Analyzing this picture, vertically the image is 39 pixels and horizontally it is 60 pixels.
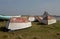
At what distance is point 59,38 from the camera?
17203 mm

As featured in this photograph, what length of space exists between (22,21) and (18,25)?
1.03 metres

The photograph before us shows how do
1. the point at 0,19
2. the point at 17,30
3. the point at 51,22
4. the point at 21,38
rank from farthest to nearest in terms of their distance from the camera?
the point at 0,19 → the point at 51,22 → the point at 17,30 → the point at 21,38

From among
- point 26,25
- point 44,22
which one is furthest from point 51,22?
point 26,25

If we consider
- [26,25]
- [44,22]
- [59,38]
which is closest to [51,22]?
[44,22]

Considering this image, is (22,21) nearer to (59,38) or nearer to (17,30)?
(17,30)

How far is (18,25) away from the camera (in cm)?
2308

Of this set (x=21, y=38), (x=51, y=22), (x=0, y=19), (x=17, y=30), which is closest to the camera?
(x=21, y=38)

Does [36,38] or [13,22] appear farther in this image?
[13,22]

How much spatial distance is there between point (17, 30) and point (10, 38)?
5378 mm

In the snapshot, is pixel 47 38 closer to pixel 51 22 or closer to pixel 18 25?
pixel 18 25

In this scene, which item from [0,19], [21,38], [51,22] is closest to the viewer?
[21,38]

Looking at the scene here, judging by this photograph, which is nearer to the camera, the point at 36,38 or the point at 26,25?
the point at 36,38

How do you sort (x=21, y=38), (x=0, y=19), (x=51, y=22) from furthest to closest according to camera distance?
(x=0, y=19) → (x=51, y=22) → (x=21, y=38)

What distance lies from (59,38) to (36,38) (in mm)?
2487
